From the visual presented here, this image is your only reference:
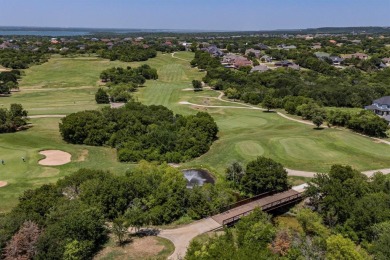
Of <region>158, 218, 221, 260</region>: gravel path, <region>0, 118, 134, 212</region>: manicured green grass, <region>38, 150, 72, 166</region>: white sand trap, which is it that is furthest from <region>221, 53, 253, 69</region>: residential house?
<region>158, 218, 221, 260</region>: gravel path

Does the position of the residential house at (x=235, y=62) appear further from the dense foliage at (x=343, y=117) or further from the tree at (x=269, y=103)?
the dense foliage at (x=343, y=117)

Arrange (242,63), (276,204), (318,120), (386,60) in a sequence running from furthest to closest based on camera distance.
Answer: (386,60) → (242,63) → (318,120) → (276,204)

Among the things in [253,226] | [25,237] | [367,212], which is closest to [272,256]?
[253,226]

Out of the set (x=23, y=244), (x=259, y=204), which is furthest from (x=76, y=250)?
(x=259, y=204)

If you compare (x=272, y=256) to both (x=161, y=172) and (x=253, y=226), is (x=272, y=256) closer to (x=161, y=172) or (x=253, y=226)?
(x=253, y=226)

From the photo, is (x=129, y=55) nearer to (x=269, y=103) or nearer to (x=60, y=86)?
(x=60, y=86)
